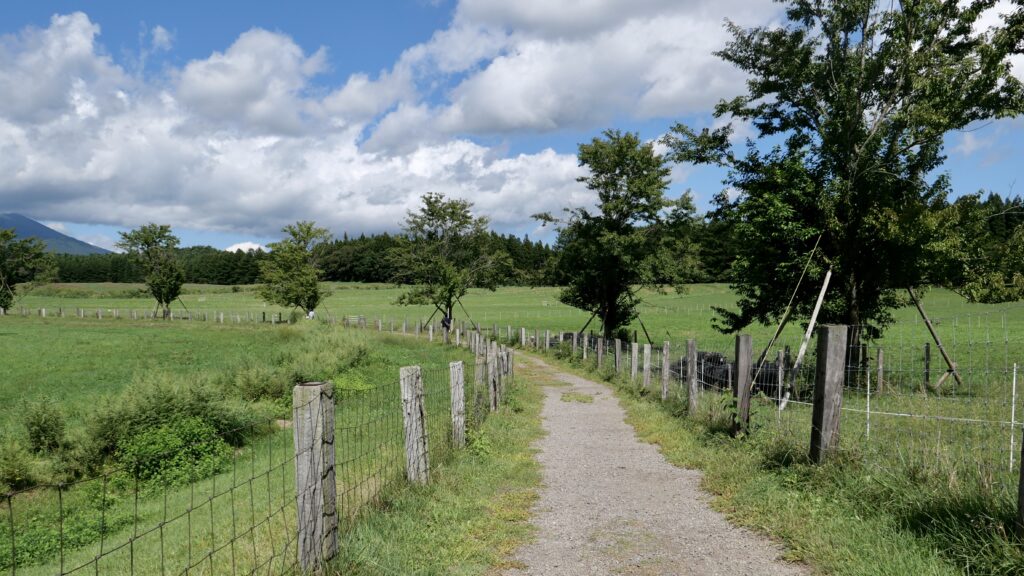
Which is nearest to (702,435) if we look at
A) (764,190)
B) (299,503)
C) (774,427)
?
(774,427)

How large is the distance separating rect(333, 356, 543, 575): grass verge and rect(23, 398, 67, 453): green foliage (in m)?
8.66

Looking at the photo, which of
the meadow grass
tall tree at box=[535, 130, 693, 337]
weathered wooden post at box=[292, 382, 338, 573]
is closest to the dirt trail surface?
weathered wooden post at box=[292, 382, 338, 573]

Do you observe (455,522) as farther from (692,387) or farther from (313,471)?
(692,387)

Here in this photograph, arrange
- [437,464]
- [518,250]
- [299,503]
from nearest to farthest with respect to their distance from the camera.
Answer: [299,503] < [437,464] < [518,250]

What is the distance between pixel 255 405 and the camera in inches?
619

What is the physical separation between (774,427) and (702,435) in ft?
3.55

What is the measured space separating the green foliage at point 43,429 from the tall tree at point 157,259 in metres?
50.3

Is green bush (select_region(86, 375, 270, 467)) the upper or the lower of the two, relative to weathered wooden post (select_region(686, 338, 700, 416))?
lower

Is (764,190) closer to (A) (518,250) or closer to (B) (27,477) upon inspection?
(B) (27,477)

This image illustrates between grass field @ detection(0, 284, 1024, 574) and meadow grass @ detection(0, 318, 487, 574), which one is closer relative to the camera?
grass field @ detection(0, 284, 1024, 574)

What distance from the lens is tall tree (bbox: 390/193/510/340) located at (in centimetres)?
3666

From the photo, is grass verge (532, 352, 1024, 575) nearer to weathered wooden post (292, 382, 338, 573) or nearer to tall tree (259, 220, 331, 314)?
weathered wooden post (292, 382, 338, 573)

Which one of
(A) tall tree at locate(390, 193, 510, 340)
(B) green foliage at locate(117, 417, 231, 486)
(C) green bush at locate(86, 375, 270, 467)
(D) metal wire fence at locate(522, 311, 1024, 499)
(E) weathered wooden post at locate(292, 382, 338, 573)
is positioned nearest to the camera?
(E) weathered wooden post at locate(292, 382, 338, 573)

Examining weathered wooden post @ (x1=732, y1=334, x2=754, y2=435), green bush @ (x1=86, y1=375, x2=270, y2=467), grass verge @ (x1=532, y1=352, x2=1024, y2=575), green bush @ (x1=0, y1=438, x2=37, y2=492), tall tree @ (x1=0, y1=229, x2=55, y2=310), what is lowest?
green bush @ (x1=0, y1=438, x2=37, y2=492)
